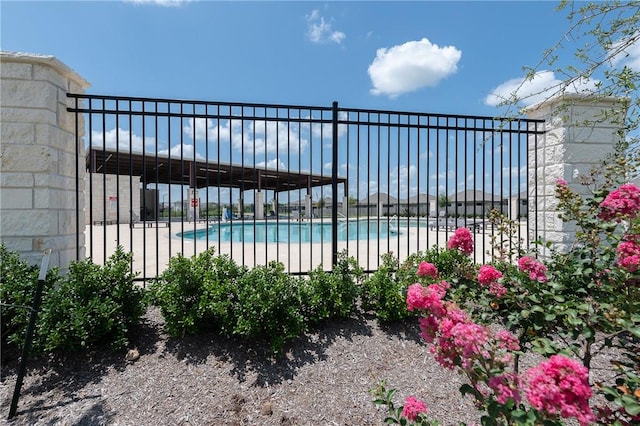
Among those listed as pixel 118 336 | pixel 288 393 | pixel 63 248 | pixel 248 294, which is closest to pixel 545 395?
pixel 288 393

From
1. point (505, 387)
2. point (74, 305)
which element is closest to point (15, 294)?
point (74, 305)

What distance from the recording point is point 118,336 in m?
2.30

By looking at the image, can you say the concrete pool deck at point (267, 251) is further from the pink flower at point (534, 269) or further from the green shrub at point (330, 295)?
the pink flower at point (534, 269)

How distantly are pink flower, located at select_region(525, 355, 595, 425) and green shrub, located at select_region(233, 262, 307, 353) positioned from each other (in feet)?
5.82

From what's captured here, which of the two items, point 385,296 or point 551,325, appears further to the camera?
point 385,296

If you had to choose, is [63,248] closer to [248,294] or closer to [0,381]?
[0,381]

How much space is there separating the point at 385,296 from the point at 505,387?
1764mm

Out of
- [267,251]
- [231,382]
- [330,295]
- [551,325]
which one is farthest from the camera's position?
[267,251]

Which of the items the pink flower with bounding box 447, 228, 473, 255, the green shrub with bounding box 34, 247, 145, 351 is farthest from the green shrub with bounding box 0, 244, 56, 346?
the pink flower with bounding box 447, 228, 473, 255

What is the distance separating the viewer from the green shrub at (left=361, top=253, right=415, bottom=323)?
2.71m

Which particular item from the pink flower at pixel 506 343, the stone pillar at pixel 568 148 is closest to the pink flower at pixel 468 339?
the pink flower at pixel 506 343

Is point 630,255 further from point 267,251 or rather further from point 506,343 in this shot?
point 267,251

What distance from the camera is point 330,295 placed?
272cm

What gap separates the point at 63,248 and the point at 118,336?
Result: 133 cm
